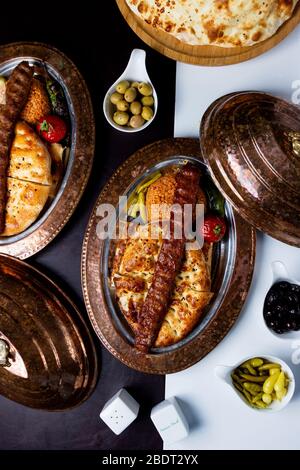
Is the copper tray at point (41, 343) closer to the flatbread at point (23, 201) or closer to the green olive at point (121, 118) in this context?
the flatbread at point (23, 201)

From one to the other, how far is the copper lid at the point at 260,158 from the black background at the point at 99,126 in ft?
2.60

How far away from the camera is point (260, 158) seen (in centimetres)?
265

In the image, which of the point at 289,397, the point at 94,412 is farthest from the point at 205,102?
the point at 94,412

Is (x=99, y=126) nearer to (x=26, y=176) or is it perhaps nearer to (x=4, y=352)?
(x=26, y=176)

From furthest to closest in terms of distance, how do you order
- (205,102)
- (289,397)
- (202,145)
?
(205,102), (289,397), (202,145)

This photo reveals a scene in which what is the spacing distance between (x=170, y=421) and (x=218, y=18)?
2.27 metres

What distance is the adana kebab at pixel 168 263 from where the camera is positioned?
124 inches

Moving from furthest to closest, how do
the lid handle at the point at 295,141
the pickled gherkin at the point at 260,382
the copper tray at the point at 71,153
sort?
the copper tray at the point at 71,153 → the pickled gherkin at the point at 260,382 → the lid handle at the point at 295,141

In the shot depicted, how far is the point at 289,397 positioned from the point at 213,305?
0.66 metres

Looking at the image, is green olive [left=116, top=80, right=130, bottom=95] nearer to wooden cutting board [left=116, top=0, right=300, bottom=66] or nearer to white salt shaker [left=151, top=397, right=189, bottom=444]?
wooden cutting board [left=116, top=0, right=300, bottom=66]

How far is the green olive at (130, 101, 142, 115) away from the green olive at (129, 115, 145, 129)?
3 centimetres

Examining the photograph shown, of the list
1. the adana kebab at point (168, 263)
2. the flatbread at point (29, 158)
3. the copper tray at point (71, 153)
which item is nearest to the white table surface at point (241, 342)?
the adana kebab at point (168, 263)

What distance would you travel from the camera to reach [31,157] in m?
3.29
